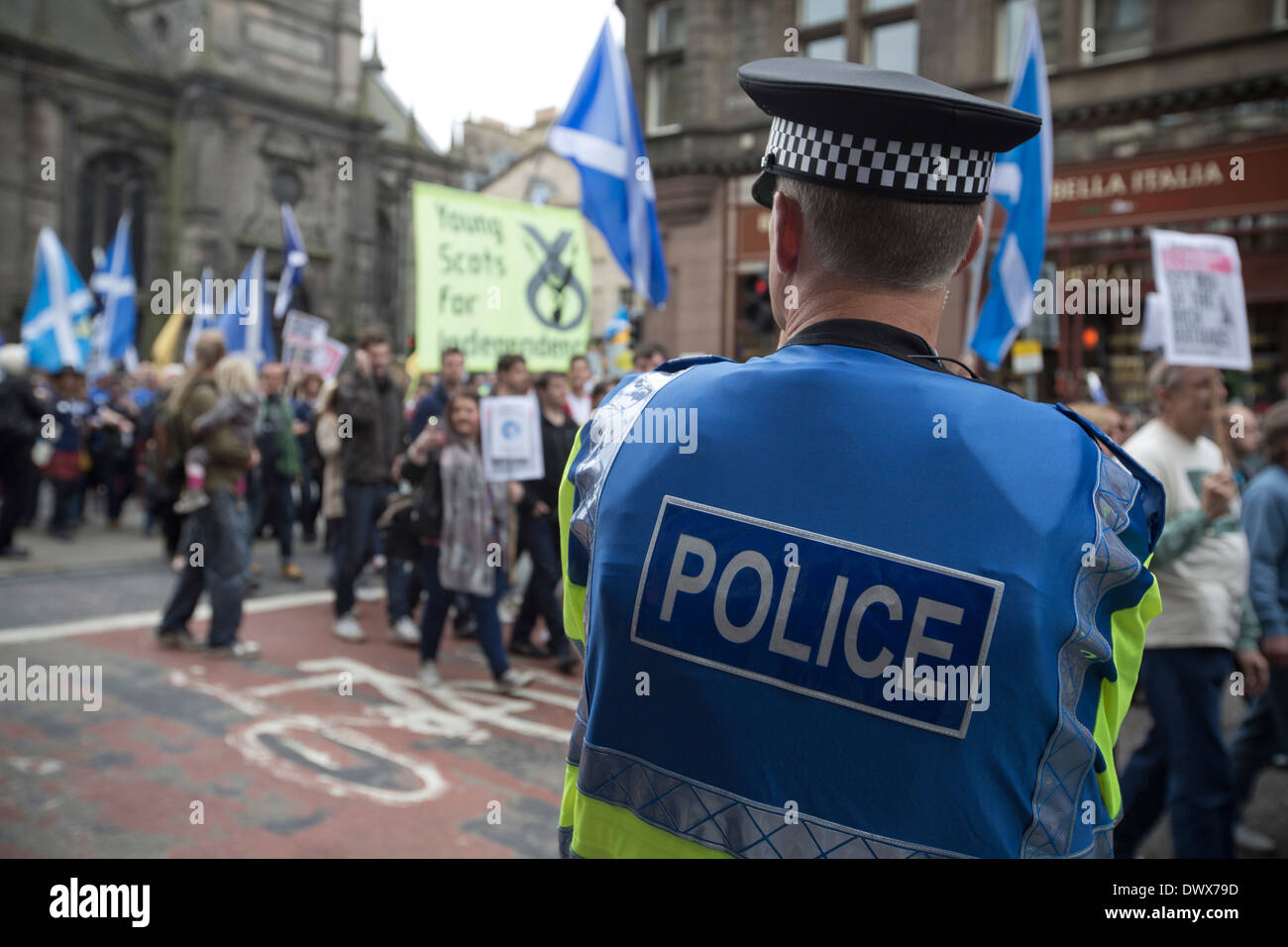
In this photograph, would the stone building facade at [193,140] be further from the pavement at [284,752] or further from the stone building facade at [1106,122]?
the pavement at [284,752]

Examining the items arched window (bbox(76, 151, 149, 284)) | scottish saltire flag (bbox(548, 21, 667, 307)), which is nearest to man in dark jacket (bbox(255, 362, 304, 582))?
scottish saltire flag (bbox(548, 21, 667, 307))

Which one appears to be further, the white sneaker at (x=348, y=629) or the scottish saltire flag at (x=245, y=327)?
the scottish saltire flag at (x=245, y=327)

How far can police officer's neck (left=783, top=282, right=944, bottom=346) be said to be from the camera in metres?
1.38

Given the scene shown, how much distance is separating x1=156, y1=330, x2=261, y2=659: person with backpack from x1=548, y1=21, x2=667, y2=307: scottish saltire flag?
2924 mm

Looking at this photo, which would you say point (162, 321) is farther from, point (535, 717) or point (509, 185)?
point (535, 717)

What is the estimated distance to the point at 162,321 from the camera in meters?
34.8

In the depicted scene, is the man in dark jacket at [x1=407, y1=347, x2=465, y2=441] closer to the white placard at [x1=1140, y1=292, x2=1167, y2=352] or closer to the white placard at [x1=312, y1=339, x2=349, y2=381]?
the white placard at [x1=312, y1=339, x2=349, y2=381]

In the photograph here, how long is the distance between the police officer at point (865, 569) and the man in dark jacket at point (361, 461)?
6.90m

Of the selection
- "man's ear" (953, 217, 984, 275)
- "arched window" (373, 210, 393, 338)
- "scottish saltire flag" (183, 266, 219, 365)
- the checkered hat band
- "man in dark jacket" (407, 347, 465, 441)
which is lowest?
"man in dark jacket" (407, 347, 465, 441)

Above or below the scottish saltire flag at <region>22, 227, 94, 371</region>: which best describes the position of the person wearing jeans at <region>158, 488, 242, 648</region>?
below

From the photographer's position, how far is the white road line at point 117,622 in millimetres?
7520

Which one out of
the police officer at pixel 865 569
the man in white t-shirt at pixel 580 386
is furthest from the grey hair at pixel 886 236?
the man in white t-shirt at pixel 580 386

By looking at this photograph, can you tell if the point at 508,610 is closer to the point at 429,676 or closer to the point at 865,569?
the point at 429,676

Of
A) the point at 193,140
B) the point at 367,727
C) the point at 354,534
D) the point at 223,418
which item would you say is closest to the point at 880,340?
the point at 367,727
